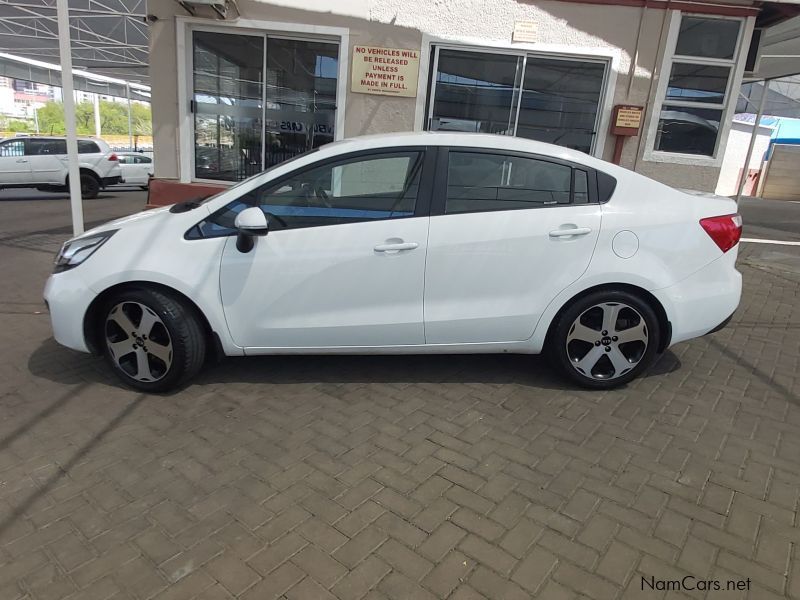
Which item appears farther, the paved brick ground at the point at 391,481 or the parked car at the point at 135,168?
the parked car at the point at 135,168

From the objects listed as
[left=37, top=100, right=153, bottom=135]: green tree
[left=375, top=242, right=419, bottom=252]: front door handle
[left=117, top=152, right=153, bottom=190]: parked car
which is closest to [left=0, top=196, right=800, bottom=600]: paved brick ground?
[left=375, top=242, right=419, bottom=252]: front door handle

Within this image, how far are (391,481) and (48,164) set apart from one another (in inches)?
641

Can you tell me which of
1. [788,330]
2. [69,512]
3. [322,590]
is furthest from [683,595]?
[788,330]

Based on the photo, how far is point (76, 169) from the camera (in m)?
4.86

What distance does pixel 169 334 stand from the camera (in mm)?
3342

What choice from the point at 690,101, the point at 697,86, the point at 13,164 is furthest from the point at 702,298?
the point at 13,164

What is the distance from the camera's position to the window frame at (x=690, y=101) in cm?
722

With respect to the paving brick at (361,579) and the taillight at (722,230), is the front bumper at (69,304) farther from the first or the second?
the taillight at (722,230)

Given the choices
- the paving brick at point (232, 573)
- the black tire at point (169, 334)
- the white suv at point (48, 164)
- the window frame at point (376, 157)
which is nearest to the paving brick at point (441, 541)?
the paving brick at point (232, 573)

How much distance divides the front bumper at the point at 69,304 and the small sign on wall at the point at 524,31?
627cm

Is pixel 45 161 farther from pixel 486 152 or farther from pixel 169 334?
pixel 486 152

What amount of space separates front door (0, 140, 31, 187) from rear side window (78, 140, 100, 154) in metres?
1.40

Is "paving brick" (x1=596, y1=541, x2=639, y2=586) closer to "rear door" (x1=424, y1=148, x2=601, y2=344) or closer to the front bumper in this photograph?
"rear door" (x1=424, y1=148, x2=601, y2=344)

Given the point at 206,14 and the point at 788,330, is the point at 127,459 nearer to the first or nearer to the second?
the point at 788,330
